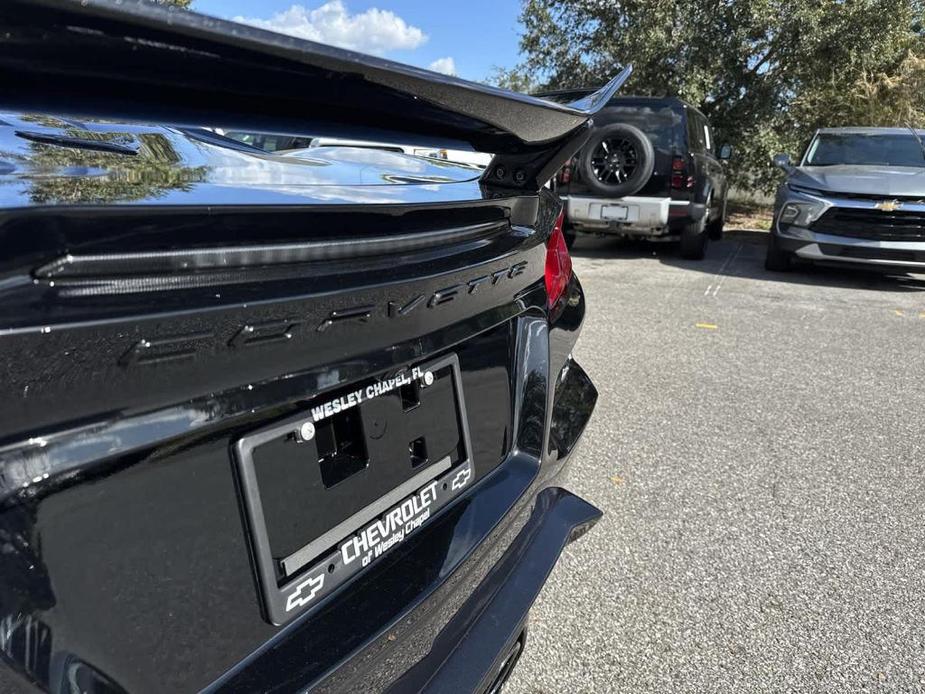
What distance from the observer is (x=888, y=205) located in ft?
23.0

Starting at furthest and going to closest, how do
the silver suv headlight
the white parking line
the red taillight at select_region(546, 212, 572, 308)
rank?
the silver suv headlight
the white parking line
the red taillight at select_region(546, 212, 572, 308)

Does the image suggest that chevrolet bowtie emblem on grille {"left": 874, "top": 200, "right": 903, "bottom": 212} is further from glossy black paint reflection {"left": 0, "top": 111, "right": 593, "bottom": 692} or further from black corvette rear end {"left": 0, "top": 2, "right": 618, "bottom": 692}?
glossy black paint reflection {"left": 0, "top": 111, "right": 593, "bottom": 692}

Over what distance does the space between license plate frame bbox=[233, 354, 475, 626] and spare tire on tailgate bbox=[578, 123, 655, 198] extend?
282 inches

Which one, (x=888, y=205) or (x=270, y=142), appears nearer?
(x=270, y=142)

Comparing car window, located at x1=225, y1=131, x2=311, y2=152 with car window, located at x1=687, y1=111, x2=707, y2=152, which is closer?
car window, located at x1=225, y1=131, x2=311, y2=152

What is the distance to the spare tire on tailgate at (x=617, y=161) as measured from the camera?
7.88 metres

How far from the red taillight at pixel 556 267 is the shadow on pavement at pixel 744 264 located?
6707 mm

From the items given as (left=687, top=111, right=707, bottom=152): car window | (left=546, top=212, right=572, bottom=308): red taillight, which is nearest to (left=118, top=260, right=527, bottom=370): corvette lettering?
(left=546, top=212, right=572, bottom=308): red taillight

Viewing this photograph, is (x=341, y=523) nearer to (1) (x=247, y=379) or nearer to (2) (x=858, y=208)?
(1) (x=247, y=379)

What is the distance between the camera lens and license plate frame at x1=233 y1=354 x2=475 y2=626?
3.17 feet

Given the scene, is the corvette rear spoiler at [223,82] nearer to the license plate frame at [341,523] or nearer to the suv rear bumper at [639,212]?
the license plate frame at [341,523]

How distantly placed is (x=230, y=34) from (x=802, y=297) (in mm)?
7135

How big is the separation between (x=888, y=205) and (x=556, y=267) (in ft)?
21.9

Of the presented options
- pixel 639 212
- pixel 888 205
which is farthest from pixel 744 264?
pixel 888 205
